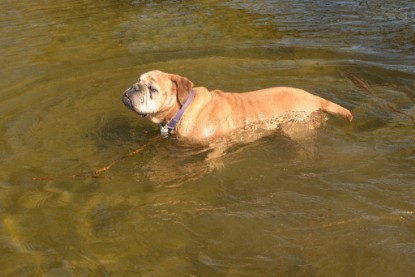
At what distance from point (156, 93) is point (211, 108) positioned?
2.51 ft

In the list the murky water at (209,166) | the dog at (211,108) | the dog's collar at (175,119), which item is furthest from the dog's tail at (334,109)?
the dog's collar at (175,119)

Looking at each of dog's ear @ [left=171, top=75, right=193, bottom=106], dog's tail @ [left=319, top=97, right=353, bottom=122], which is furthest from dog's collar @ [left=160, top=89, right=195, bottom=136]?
dog's tail @ [left=319, top=97, right=353, bottom=122]

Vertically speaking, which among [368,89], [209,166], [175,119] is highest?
[175,119]

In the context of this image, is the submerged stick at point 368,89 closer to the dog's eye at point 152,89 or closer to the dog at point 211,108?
the dog at point 211,108

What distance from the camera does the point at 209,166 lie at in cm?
577

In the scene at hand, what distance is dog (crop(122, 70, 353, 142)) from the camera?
236 inches

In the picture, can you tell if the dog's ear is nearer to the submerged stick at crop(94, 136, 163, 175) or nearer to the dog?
the dog

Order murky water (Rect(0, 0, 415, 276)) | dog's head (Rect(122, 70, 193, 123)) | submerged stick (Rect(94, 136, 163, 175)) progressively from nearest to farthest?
murky water (Rect(0, 0, 415, 276)), submerged stick (Rect(94, 136, 163, 175)), dog's head (Rect(122, 70, 193, 123))

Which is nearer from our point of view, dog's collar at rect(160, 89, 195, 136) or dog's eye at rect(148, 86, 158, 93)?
dog's eye at rect(148, 86, 158, 93)

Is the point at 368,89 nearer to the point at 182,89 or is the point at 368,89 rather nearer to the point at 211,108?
the point at 211,108

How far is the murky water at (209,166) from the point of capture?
13.8ft

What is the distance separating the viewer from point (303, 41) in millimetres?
9883

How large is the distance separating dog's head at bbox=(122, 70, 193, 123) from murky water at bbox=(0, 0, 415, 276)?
59cm

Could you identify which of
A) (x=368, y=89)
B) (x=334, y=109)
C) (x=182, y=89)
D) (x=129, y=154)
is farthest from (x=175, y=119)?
(x=368, y=89)
